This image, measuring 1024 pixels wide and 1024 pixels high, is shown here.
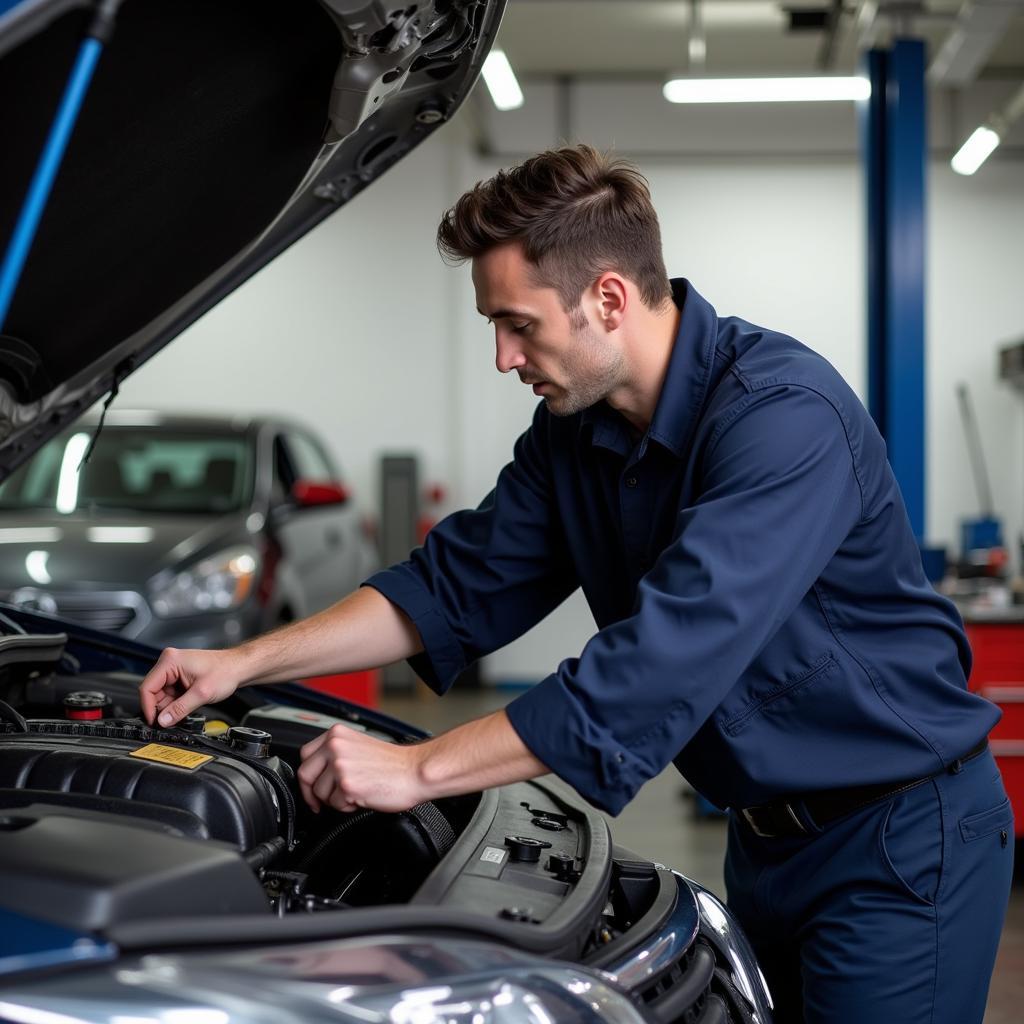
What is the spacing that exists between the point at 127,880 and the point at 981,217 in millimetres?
7902

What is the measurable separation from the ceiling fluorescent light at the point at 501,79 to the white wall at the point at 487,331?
189 cm

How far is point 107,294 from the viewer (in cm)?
173

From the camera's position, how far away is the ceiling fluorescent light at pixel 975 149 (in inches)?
254

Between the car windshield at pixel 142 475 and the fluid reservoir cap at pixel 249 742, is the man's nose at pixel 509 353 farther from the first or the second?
the car windshield at pixel 142 475

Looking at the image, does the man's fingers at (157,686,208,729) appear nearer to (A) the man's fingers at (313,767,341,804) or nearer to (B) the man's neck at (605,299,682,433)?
(A) the man's fingers at (313,767,341,804)

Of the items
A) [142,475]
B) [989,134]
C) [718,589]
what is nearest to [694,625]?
[718,589]

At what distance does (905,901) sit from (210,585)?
3.20 m

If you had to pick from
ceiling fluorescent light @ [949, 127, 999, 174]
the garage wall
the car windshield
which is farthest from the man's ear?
the garage wall

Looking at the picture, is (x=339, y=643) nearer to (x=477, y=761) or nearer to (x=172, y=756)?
(x=172, y=756)

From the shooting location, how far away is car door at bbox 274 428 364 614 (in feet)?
16.5

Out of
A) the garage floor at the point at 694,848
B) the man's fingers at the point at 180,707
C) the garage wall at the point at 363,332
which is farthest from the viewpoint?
the garage wall at the point at 363,332

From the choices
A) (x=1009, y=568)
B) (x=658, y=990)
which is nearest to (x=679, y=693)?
(x=658, y=990)

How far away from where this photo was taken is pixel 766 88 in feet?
18.4

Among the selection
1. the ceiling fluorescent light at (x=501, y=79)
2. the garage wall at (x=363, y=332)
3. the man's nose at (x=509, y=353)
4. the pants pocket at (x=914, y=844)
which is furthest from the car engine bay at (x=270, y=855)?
the garage wall at (x=363, y=332)
